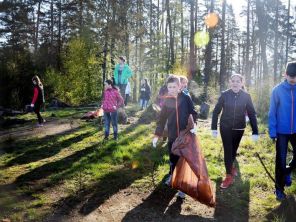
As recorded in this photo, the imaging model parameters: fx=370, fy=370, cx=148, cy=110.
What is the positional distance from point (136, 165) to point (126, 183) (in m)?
1.28

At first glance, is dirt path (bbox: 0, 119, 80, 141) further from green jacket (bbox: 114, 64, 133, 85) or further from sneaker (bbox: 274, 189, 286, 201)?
sneaker (bbox: 274, 189, 286, 201)

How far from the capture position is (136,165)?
332 inches

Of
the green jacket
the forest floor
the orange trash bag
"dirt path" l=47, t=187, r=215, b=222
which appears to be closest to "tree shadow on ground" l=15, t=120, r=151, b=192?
the forest floor

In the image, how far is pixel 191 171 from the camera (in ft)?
19.5

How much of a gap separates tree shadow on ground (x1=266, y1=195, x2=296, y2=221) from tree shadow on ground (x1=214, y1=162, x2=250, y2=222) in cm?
38

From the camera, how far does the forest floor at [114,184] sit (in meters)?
5.62

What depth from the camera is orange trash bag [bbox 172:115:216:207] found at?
562cm

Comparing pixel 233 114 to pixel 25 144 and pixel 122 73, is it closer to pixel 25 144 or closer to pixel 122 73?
pixel 25 144

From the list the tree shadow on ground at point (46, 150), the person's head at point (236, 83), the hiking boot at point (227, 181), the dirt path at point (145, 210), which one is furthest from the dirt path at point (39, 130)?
the person's head at point (236, 83)

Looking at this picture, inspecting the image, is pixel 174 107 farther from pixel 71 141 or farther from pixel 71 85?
pixel 71 85

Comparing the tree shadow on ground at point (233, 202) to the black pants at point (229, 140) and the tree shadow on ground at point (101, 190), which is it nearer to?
the black pants at point (229, 140)

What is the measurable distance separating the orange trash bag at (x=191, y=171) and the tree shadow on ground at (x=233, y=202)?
0.73 feet

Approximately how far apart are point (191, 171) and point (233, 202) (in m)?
0.92

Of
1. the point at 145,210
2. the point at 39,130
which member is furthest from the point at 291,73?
the point at 39,130
